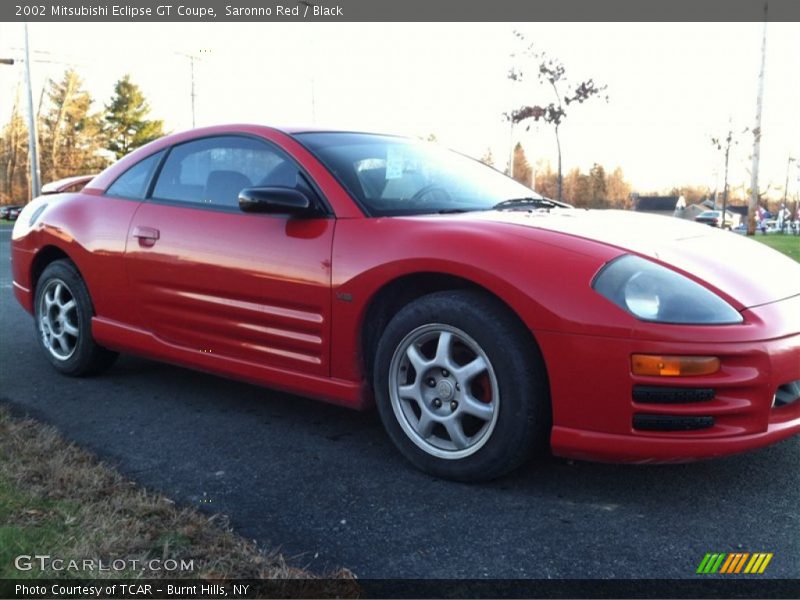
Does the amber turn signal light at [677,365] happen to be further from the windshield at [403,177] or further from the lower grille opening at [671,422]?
the windshield at [403,177]

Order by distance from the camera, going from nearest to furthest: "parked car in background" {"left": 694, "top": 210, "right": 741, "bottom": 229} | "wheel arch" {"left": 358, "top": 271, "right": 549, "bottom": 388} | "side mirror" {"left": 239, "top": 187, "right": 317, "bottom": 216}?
1. "wheel arch" {"left": 358, "top": 271, "right": 549, "bottom": 388}
2. "side mirror" {"left": 239, "top": 187, "right": 317, "bottom": 216}
3. "parked car in background" {"left": 694, "top": 210, "right": 741, "bottom": 229}

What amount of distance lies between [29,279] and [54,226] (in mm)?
477

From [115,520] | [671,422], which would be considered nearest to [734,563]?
[671,422]

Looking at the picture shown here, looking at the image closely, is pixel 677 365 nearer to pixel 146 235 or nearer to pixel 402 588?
pixel 402 588

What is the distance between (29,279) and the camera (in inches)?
181

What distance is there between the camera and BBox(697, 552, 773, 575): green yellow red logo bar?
7.06 ft

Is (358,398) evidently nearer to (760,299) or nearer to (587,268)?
(587,268)

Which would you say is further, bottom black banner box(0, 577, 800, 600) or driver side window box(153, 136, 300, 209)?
driver side window box(153, 136, 300, 209)

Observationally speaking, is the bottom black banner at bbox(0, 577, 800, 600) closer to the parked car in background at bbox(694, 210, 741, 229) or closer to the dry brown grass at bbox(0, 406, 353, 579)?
the dry brown grass at bbox(0, 406, 353, 579)

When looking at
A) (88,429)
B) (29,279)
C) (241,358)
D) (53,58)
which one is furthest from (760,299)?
(53,58)

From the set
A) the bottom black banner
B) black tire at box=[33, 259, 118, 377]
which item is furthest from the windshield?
black tire at box=[33, 259, 118, 377]

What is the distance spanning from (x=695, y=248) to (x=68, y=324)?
3.36 metres

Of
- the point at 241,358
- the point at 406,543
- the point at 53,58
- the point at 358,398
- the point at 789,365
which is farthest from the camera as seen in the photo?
the point at 53,58

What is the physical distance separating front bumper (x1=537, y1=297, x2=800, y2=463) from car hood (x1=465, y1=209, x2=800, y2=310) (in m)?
0.17
